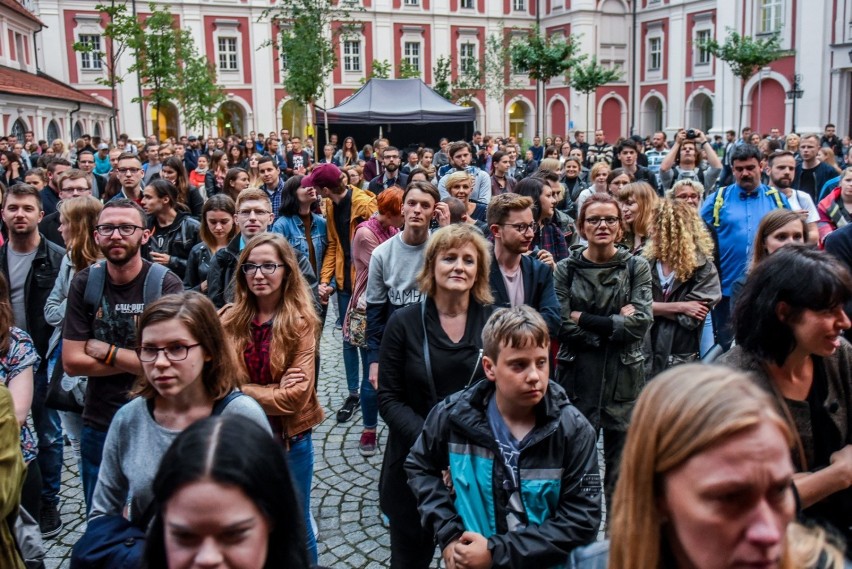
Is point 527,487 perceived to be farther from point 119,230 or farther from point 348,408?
point 348,408

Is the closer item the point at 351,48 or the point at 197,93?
the point at 197,93

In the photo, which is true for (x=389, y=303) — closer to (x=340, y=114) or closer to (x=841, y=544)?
(x=841, y=544)

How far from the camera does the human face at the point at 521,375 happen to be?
9.37 ft

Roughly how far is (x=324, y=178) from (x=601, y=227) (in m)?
3.30

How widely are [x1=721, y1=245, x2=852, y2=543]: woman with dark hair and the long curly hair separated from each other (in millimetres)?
2413

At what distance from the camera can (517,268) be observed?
4449 millimetres

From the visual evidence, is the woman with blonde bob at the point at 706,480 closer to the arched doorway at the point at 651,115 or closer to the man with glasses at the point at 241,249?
the man with glasses at the point at 241,249

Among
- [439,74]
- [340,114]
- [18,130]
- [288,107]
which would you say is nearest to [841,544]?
[340,114]

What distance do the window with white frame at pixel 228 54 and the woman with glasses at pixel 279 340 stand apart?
156 feet

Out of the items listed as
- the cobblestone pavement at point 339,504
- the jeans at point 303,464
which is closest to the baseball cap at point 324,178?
the cobblestone pavement at point 339,504

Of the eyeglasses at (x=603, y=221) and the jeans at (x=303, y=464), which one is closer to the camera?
the jeans at (x=303, y=464)

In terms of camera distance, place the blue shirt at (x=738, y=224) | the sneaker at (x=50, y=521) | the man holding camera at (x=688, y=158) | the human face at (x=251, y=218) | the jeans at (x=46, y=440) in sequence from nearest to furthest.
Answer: the sneaker at (x=50, y=521), the jeans at (x=46, y=440), the human face at (x=251, y=218), the blue shirt at (x=738, y=224), the man holding camera at (x=688, y=158)

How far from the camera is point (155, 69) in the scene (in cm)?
2575

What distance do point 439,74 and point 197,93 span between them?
14.8 meters
